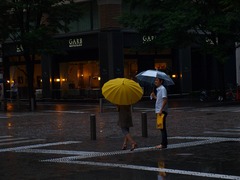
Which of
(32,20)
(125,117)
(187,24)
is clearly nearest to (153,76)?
(125,117)

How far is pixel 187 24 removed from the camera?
30.3 m

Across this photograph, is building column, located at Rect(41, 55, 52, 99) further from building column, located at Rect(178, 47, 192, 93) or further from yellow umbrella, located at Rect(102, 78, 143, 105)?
yellow umbrella, located at Rect(102, 78, 143, 105)

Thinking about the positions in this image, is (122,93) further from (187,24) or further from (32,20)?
(32,20)

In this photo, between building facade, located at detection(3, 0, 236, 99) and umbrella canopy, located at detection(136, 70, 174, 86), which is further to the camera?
building facade, located at detection(3, 0, 236, 99)

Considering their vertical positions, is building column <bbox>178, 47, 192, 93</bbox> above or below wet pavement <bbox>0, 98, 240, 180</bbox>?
above

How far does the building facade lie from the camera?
3875 cm

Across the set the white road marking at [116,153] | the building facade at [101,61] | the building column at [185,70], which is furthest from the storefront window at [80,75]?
the white road marking at [116,153]

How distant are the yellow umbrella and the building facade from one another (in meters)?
24.6

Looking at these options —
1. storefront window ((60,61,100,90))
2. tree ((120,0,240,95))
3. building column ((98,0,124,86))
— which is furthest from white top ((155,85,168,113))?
storefront window ((60,61,100,90))

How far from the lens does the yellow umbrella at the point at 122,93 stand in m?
12.5

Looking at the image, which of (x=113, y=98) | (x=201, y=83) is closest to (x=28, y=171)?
(x=113, y=98)

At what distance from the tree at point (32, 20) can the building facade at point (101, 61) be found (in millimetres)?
4862

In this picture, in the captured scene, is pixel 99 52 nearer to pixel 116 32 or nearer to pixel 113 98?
pixel 116 32

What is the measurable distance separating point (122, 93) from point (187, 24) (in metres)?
18.7
